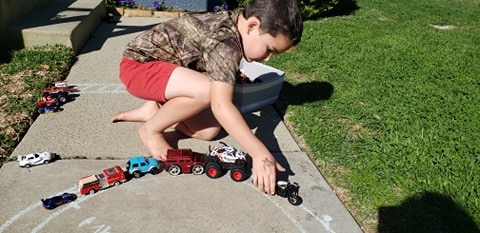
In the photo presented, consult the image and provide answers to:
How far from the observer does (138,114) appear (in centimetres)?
296

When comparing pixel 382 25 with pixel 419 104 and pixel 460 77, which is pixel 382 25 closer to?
pixel 460 77

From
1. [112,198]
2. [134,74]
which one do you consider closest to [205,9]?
[134,74]

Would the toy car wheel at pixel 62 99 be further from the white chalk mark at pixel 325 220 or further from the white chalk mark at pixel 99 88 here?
the white chalk mark at pixel 325 220

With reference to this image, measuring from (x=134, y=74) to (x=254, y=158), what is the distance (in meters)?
0.95

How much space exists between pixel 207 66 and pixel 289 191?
76 centimetres

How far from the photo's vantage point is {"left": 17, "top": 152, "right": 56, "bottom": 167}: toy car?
7.75ft

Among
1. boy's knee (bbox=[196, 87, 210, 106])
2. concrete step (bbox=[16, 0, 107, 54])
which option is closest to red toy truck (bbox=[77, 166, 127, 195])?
boy's knee (bbox=[196, 87, 210, 106])

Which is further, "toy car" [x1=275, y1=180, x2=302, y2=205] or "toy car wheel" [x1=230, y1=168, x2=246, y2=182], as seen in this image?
"toy car wheel" [x1=230, y1=168, x2=246, y2=182]

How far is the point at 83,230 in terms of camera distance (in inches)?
78.4

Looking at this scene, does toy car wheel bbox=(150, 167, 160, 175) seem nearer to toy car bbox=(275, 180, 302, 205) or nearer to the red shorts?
the red shorts

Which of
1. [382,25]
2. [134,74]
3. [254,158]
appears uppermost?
[134,74]

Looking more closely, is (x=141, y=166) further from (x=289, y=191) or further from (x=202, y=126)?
(x=289, y=191)

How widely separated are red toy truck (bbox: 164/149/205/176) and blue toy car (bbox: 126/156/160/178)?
0.06 meters

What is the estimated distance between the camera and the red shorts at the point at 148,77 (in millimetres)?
2471
